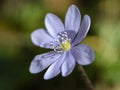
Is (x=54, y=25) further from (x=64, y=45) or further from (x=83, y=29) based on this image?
(x=83, y=29)

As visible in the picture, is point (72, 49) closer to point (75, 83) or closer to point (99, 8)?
point (75, 83)

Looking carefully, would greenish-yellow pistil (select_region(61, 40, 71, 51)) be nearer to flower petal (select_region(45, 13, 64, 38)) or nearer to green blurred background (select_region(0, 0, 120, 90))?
flower petal (select_region(45, 13, 64, 38))

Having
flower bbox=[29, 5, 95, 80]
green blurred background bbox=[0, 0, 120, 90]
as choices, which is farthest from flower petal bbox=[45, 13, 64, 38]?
green blurred background bbox=[0, 0, 120, 90]

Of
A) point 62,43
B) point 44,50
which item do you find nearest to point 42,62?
point 62,43

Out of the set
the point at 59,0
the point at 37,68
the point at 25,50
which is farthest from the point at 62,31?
the point at 59,0

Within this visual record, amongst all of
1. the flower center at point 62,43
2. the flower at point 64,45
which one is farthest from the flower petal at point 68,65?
the flower center at point 62,43
